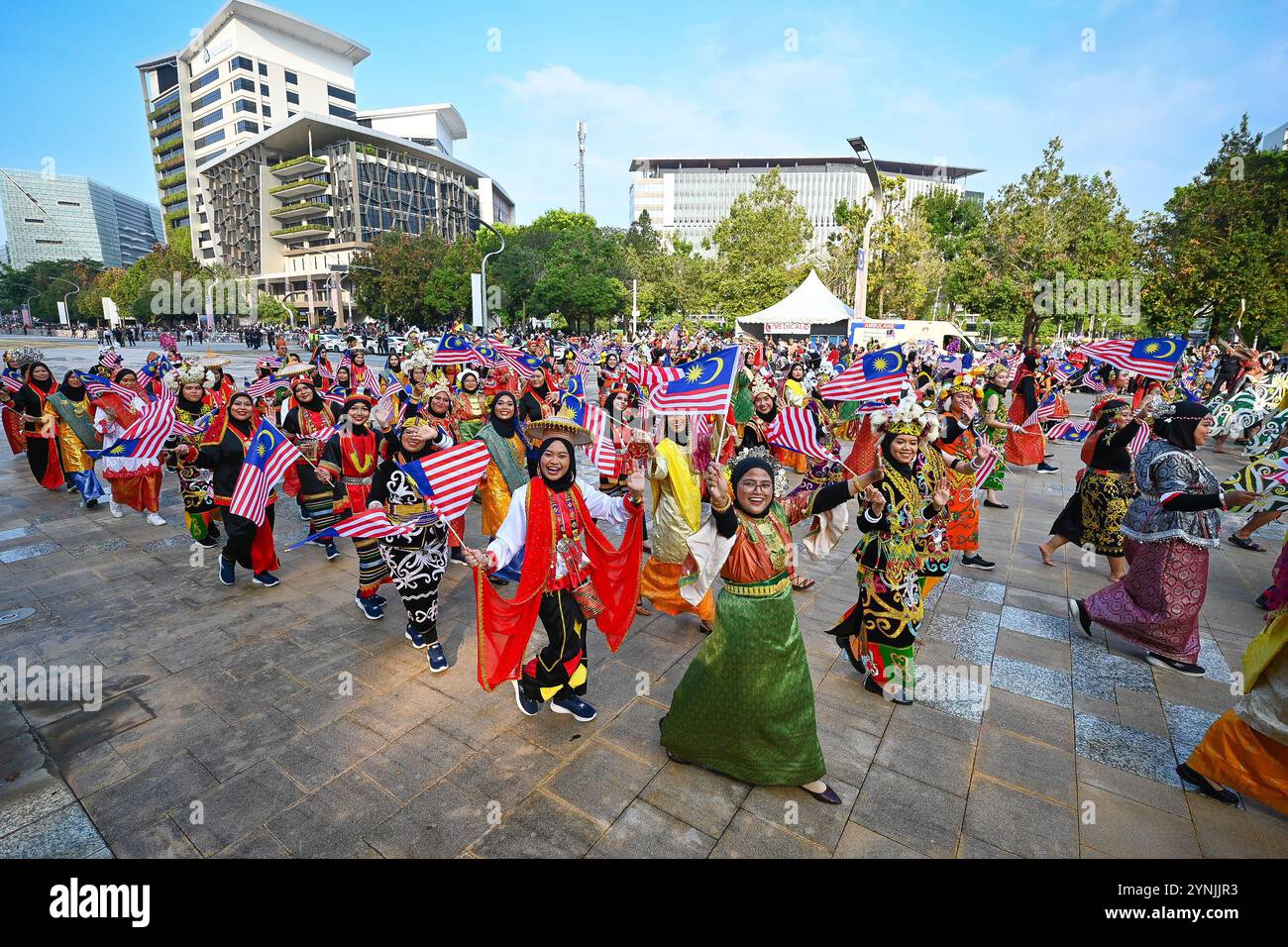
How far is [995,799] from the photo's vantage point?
3.52 meters

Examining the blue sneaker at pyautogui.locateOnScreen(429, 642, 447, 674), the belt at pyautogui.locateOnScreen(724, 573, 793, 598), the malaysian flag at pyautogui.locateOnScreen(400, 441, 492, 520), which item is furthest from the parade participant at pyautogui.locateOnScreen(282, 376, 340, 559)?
the belt at pyautogui.locateOnScreen(724, 573, 793, 598)

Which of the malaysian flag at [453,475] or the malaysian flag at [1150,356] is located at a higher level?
the malaysian flag at [1150,356]

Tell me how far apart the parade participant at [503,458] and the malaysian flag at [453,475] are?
5.45 ft

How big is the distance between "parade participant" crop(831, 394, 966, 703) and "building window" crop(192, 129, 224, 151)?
104305 mm

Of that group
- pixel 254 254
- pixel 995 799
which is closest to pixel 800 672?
pixel 995 799

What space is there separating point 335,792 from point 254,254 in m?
90.0

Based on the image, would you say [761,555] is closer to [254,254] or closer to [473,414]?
[473,414]

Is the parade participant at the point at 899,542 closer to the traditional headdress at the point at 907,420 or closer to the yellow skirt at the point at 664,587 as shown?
the traditional headdress at the point at 907,420

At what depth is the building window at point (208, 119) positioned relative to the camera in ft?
263

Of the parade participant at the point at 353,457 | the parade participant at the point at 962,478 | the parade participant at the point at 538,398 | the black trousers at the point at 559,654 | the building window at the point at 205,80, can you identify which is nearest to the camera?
the black trousers at the point at 559,654

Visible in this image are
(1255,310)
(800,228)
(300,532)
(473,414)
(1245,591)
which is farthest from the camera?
(800,228)

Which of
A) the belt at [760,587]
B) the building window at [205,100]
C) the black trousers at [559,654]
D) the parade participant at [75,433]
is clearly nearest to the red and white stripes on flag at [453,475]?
the black trousers at [559,654]

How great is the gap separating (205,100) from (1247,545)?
364 feet

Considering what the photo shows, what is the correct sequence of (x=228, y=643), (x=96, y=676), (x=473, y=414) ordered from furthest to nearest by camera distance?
1. (x=473, y=414)
2. (x=228, y=643)
3. (x=96, y=676)
